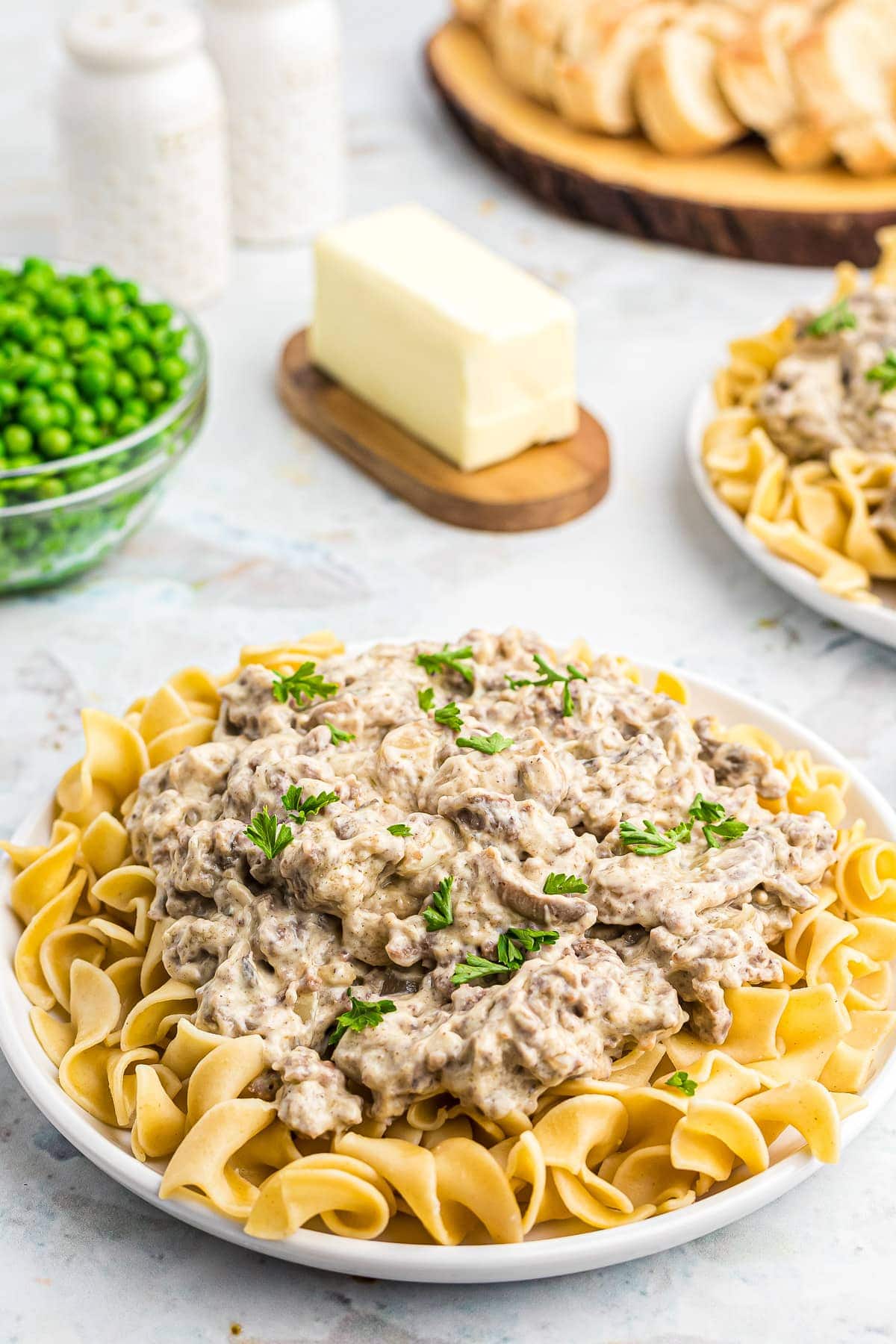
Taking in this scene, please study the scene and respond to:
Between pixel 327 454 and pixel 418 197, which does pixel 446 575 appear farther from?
pixel 418 197

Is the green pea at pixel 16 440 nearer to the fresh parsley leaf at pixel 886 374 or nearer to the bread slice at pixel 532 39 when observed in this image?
the fresh parsley leaf at pixel 886 374

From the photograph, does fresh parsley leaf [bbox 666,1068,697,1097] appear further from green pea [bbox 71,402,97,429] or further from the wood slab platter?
the wood slab platter

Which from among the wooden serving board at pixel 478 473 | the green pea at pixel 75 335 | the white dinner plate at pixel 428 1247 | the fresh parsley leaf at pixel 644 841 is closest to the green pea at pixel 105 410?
the green pea at pixel 75 335

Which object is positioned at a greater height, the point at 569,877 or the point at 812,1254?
the point at 569,877

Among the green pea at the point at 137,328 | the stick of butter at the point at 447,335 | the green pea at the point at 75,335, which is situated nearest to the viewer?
the green pea at the point at 75,335

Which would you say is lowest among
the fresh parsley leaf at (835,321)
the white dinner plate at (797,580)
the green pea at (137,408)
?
the white dinner plate at (797,580)

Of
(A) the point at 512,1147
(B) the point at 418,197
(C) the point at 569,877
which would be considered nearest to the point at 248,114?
(B) the point at 418,197
